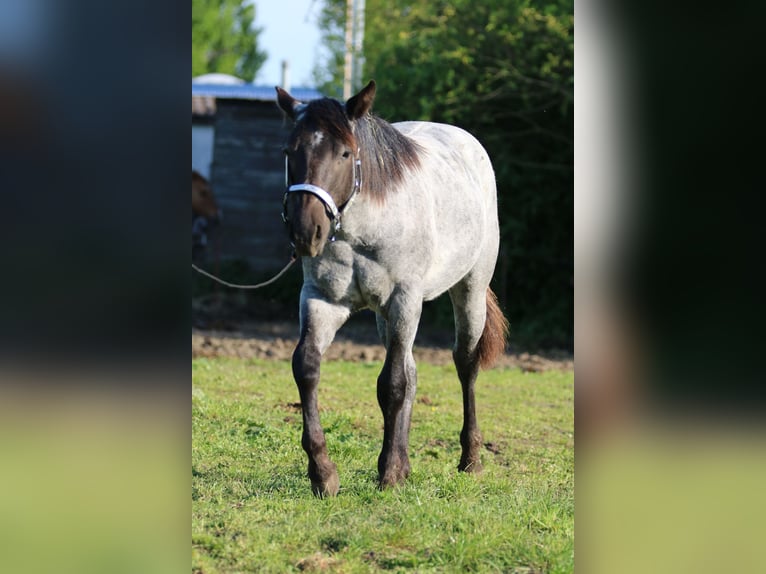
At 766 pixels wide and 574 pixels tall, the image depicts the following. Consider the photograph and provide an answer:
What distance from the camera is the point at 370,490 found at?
14.1 feet

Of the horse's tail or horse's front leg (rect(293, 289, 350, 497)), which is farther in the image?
the horse's tail

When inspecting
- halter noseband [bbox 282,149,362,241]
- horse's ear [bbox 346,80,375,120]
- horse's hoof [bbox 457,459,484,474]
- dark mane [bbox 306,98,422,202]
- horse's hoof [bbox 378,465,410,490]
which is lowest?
horse's hoof [bbox 457,459,484,474]

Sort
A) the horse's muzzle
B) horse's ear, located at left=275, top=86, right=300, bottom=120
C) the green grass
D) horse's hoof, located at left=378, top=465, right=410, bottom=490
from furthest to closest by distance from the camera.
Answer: horse's hoof, located at left=378, top=465, right=410, bottom=490
horse's ear, located at left=275, top=86, right=300, bottom=120
the horse's muzzle
the green grass

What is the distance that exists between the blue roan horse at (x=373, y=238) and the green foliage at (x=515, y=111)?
626cm

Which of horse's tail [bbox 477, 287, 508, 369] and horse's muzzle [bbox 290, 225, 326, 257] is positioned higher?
horse's muzzle [bbox 290, 225, 326, 257]

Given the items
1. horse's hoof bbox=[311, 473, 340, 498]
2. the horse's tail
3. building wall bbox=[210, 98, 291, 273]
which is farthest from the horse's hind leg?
building wall bbox=[210, 98, 291, 273]

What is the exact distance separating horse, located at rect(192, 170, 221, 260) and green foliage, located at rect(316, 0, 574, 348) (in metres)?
3.04

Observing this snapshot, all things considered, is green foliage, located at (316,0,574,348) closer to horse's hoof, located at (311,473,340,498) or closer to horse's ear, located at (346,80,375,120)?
horse's ear, located at (346,80,375,120)

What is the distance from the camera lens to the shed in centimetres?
1359

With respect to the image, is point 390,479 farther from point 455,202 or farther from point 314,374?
point 455,202
